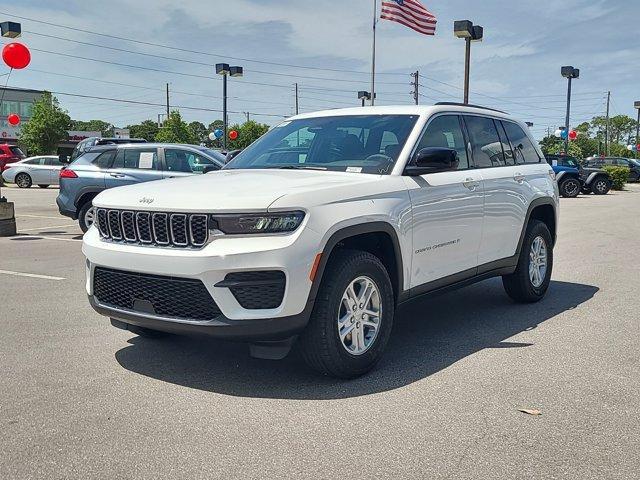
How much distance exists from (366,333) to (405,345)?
0.82m

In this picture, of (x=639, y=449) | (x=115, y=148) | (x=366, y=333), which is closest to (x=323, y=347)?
(x=366, y=333)

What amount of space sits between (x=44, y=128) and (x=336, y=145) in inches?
2381

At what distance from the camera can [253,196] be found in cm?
394

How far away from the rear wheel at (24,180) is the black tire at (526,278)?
88.3ft

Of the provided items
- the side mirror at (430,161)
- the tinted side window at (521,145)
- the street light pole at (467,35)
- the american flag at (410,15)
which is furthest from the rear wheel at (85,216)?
the street light pole at (467,35)

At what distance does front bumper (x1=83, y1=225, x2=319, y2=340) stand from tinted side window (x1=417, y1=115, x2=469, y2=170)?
1.70 m

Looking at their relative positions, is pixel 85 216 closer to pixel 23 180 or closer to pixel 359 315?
pixel 359 315

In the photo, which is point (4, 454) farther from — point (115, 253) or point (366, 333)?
point (366, 333)

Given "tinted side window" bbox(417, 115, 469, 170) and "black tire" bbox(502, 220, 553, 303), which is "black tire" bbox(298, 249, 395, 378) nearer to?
"tinted side window" bbox(417, 115, 469, 170)

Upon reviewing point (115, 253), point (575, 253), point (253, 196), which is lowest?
point (575, 253)

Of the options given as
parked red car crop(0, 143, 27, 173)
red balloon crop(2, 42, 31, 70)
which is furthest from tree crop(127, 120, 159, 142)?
red balloon crop(2, 42, 31, 70)

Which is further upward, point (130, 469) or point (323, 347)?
point (323, 347)

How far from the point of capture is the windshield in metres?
4.99

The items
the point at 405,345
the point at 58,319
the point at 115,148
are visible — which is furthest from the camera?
the point at 115,148
